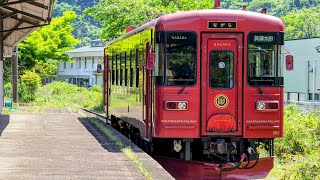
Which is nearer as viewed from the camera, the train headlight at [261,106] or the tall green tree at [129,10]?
the train headlight at [261,106]

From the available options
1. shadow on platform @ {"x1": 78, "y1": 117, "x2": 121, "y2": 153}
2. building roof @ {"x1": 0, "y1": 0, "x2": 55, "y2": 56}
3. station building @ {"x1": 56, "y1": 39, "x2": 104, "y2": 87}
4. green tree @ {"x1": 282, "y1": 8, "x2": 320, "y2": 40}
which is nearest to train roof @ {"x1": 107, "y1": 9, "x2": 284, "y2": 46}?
shadow on platform @ {"x1": 78, "y1": 117, "x2": 121, "y2": 153}

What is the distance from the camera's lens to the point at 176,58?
36.0ft

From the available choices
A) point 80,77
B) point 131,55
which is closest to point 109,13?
point 131,55

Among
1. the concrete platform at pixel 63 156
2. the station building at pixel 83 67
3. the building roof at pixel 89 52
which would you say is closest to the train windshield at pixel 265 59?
the concrete platform at pixel 63 156

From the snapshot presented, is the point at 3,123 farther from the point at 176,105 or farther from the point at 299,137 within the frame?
the point at 176,105

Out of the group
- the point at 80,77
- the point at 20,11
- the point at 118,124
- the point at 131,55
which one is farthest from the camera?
the point at 80,77

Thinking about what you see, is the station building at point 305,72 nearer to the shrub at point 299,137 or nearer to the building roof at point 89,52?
the shrub at point 299,137

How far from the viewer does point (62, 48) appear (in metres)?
44.9

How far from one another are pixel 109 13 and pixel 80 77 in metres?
42.9

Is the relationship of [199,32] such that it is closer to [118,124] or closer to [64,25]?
[118,124]

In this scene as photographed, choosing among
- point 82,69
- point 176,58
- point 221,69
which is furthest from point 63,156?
point 82,69

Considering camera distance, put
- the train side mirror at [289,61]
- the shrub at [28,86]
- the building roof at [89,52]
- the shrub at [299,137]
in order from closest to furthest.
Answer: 1. the train side mirror at [289,61]
2. the shrub at [299,137]
3. the shrub at [28,86]
4. the building roof at [89,52]

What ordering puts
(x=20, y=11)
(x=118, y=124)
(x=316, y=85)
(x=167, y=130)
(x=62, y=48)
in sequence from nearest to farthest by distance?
(x=167, y=130) → (x=118, y=124) → (x=20, y=11) → (x=316, y=85) → (x=62, y=48)

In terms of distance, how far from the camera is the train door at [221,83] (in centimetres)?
1098
